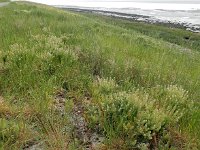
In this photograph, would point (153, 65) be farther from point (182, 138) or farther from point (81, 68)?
point (182, 138)

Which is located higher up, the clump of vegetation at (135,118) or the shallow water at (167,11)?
the clump of vegetation at (135,118)

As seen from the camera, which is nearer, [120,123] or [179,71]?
[120,123]

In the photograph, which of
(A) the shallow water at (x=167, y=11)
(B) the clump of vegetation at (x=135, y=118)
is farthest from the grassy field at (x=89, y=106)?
(A) the shallow water at (x=167, y=11)

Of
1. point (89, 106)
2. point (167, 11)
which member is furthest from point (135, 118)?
point (167, 11)

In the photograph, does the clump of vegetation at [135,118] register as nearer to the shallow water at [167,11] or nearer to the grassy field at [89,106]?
the grassy field at [89,106]

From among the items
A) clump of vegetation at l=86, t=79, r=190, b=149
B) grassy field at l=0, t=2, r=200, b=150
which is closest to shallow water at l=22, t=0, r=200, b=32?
grassy field at l=0, t=2, r=200, b=150

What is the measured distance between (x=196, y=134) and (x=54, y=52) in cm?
363

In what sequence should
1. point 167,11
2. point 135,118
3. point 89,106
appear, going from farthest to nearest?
point 167,11 → point 89,106 → point 135,118

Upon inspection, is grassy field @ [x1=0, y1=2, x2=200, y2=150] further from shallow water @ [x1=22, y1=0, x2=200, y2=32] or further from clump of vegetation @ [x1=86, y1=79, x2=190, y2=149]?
shallow water @ [x1=22, y1=0, x2=200, y2=32]

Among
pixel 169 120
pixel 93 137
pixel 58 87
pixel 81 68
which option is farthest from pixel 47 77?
Result: pixel 169 120

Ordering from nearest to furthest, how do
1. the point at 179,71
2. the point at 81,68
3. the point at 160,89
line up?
the point at 160,89
the point at 81,68
the point at 179,71

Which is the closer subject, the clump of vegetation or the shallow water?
the clump of vegetation

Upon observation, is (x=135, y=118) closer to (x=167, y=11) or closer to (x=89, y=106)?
(x=89, y=106)

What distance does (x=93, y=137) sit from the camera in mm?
4320
